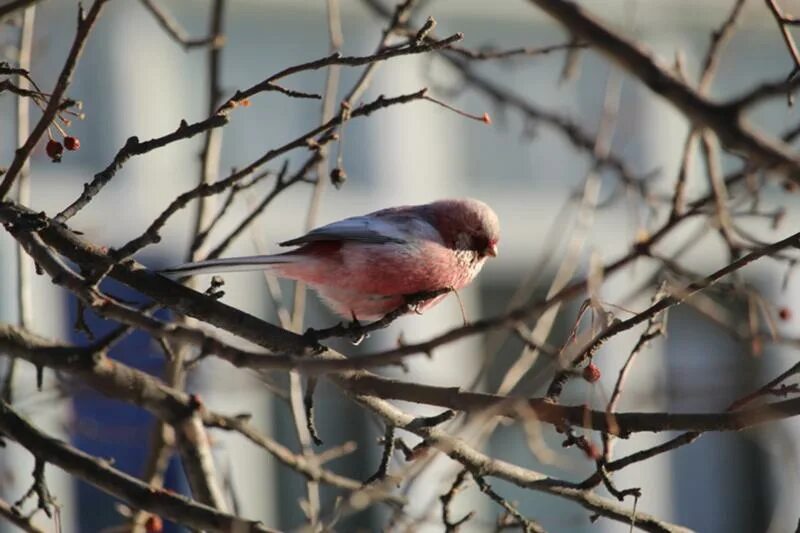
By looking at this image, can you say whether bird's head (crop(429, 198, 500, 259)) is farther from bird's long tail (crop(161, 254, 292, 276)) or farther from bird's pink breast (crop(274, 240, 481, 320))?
bird's long tail (crop(161, 254, 292, 276))

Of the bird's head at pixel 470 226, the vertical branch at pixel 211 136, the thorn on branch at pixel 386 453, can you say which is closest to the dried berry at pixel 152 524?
the vertical branch at pixel 211 136

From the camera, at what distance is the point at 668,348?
797 centimetres

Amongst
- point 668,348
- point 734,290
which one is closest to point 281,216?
point 668,348

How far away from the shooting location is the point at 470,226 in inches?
107

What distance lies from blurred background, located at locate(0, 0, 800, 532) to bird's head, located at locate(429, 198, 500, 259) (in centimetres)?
239

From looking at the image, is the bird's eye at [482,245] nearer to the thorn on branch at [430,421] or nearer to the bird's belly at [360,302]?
the bird's belly at [360,302]

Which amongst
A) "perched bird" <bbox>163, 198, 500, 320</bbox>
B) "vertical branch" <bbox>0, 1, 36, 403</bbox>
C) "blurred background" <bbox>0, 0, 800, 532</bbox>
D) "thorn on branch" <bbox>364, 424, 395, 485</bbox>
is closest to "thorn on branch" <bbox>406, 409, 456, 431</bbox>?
"thorn on branch" <bbox>364, 424, 395, 485</bbox>

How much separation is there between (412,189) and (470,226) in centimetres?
458

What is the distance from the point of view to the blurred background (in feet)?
20.3

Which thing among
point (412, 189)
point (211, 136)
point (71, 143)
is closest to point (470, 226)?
point (211, 136)

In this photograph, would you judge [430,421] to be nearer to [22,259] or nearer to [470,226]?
[470,226]

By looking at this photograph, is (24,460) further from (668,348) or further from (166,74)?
(668,348)

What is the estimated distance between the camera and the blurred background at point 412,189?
243 inches

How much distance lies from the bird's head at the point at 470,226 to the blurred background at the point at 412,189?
2393 mm
